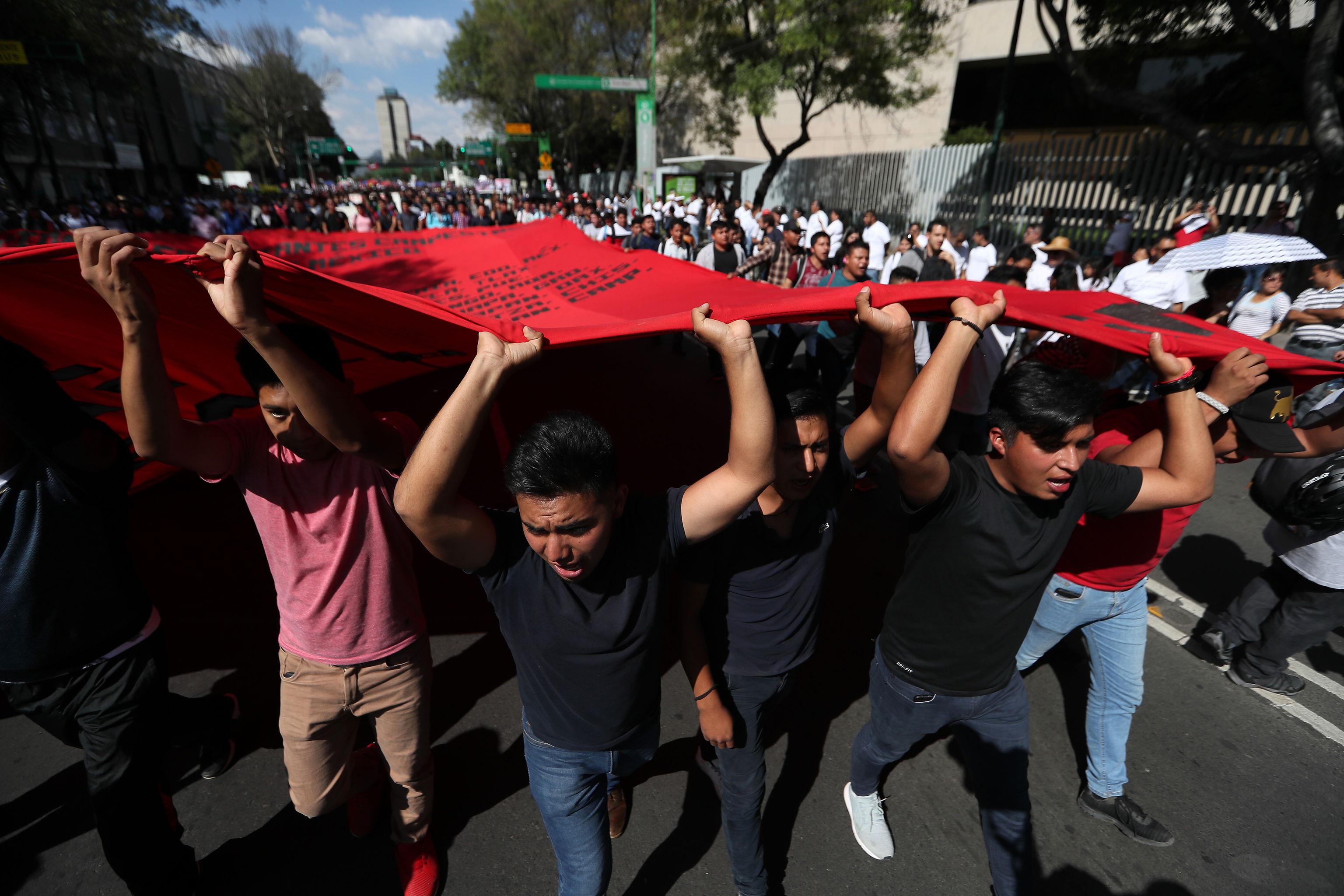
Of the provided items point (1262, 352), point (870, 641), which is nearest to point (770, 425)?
point (1262, 352)

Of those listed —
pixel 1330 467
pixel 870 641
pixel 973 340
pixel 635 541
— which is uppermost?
pixel 973 340

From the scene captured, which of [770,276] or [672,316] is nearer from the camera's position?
[672,316]

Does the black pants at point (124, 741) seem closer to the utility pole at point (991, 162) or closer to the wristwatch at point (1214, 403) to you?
the wristwatch at point (1214, 403)

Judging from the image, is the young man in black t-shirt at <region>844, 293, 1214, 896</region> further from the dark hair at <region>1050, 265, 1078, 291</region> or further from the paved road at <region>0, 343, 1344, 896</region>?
the dark hair at <region>1050, 265, 1078, 291</region>

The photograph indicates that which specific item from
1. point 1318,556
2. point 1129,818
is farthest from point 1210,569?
point 1129,818

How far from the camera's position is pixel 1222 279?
13.4 ft

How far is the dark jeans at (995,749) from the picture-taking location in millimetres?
1919

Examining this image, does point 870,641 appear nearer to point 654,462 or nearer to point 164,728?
point 654,462

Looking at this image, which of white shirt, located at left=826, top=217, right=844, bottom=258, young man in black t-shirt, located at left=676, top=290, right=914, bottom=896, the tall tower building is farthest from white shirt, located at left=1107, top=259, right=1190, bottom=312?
the tall tower building

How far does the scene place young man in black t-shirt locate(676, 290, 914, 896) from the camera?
1765mm

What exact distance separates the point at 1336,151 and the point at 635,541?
38.1 ft

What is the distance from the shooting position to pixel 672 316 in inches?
79.4

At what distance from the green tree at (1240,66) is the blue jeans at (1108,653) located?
10.1 meters

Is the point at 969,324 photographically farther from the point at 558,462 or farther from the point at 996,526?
the point at 558,462
